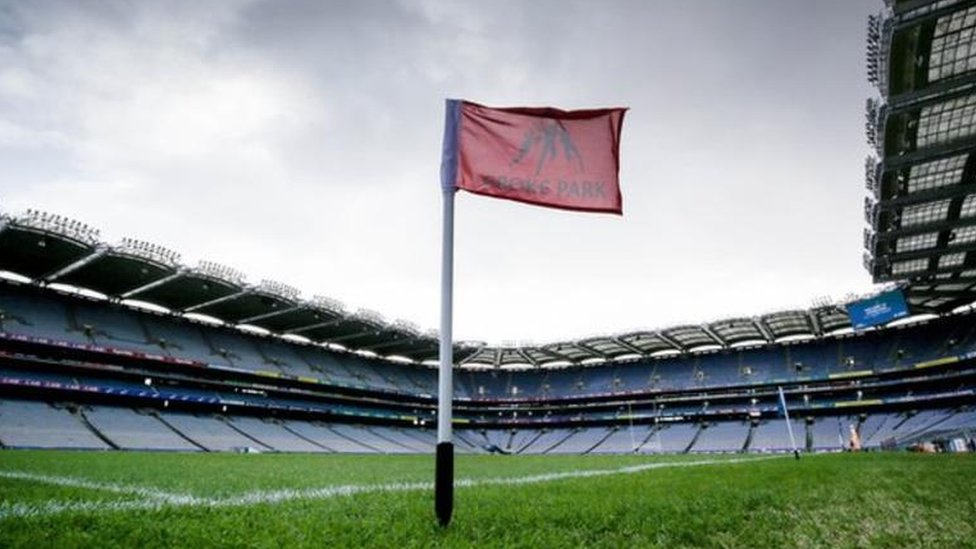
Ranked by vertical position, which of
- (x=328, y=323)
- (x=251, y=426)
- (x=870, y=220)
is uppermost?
(x=870, y=220)

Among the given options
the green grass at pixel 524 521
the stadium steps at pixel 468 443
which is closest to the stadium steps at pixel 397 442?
the stadium steps at pixel 468 443

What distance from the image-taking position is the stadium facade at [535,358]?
2559 centimetres

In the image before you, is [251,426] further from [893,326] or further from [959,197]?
[893,326]

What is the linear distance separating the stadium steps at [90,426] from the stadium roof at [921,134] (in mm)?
46757

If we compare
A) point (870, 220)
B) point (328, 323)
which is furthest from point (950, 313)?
point (328, 323)

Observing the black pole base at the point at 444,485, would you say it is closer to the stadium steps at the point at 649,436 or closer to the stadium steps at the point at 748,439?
the stadium steps at the point at 748,439

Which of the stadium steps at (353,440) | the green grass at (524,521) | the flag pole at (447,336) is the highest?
the flag pole at (447,336)

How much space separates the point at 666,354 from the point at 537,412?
20805 millimetres

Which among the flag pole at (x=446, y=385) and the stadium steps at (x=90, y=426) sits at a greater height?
the flag pole at (x=446, y=385)

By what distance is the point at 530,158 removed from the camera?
21.2 ft

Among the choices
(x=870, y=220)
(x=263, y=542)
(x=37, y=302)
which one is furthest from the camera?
(x=37, y=302)

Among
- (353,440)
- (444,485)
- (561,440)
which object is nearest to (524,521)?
(444,485)

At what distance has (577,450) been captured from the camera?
217 ft

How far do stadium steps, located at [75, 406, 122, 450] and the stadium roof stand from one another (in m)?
46.8
